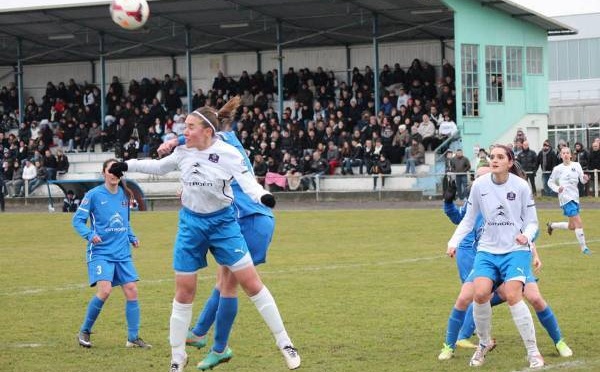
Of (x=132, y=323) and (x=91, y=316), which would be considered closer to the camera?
(x=132, y=323)

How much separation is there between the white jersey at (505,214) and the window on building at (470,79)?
102 feet

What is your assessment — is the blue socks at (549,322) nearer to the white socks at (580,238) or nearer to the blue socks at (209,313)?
the blue socks at (209,313)

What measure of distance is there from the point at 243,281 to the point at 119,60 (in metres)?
44.9

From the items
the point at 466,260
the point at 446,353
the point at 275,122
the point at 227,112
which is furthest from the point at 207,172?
the point at 275,122

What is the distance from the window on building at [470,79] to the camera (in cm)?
4041

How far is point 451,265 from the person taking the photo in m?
18.6

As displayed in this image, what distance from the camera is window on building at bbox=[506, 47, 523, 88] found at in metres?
42.2

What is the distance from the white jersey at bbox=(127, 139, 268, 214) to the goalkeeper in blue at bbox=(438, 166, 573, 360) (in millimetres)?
1959

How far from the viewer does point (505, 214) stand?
952 centimetres

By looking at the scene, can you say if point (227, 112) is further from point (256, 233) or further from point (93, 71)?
point (93, 71)

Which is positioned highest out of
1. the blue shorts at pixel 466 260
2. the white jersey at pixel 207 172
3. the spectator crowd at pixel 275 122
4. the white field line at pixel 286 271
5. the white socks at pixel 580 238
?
the spectator crowd at pixel 275 122

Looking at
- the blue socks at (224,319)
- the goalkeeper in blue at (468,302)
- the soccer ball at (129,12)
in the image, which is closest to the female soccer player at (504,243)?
the goalkeeper in blue at (468,302)

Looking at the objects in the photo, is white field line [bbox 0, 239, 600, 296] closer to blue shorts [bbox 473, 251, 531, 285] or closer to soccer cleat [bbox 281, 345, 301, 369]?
soccer cleat [bbox 281, 345, 301, 369]

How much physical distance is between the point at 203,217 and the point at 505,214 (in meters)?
2.50
